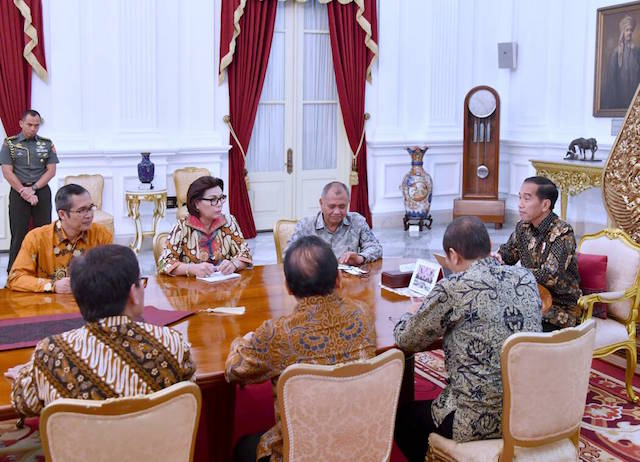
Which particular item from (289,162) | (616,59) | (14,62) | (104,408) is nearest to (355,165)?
(289,162)

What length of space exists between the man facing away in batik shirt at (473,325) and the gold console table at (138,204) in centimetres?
544

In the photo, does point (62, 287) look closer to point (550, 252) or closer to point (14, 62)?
point (550, 252)

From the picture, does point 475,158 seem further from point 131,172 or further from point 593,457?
point 593,457

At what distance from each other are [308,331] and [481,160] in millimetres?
7586

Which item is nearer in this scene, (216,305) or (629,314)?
(216,305)

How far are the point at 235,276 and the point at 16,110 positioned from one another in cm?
455

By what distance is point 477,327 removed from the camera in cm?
258

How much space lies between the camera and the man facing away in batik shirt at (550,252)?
388 centimetres

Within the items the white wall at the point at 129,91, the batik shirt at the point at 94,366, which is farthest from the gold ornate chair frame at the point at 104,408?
the white wall at the point at 129,91

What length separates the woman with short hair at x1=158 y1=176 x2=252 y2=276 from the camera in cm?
405

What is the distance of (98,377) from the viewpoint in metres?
2.11

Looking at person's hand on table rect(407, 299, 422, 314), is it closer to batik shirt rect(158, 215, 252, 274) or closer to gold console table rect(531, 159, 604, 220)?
batik shirt rect(158, 215, 252, 274)

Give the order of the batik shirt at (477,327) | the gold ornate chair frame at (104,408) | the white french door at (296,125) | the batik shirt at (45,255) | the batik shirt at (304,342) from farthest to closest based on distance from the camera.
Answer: the white french door at (296,125), the batik shirt at (45,255), the batik shirt at (477,327), the batik shirt at (304,342), the gold ornate chair frame at (104,408)

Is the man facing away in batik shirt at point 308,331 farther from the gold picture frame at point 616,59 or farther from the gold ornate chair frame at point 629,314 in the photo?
the gold picture frame at point 616,59
